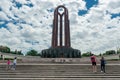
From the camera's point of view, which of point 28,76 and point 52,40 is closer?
point 28,76

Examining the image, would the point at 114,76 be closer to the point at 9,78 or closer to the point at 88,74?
the point at 88,74

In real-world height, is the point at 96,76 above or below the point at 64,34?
below

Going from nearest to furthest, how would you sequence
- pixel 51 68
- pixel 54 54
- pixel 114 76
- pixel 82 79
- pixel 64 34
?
pixel 82 79, pixel 114 76, pixel 51 68, pixel 54 54, pixel 64 34

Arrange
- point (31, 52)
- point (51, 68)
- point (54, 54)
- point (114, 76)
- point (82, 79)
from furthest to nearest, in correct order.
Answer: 1. point (31, 52)
2. point (54, 54)
3. point (51, 68)
4. point (114, 76)
5. point (82, 79)

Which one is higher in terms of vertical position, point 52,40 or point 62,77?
point 52,40

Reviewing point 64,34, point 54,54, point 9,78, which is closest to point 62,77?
point 9,78

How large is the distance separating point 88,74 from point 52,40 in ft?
91.9

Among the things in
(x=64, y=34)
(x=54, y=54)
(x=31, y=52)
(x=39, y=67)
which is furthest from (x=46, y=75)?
(x=31, y=52)

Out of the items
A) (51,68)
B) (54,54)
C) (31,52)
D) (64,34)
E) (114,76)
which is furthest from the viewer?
(31,52)

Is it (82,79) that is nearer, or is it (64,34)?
(82,79)

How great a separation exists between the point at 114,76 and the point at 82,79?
231cm

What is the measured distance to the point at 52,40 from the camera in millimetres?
42375

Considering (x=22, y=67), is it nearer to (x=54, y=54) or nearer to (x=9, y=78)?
(x=9, y=78)

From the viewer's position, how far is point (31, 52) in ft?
300
